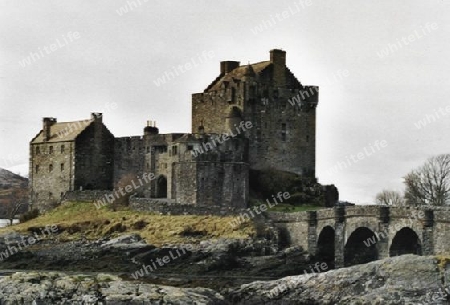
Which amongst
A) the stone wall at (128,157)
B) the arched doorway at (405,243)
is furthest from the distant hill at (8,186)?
the arched doorway at (405,243)

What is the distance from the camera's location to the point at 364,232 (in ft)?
194

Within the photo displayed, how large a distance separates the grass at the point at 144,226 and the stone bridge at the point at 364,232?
9.69 feet

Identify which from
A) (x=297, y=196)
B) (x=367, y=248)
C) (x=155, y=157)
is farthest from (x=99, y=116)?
(x=367, y=248)

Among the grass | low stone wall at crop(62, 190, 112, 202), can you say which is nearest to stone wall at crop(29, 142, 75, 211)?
low stone wall at crop(62, 190, 112, 202)

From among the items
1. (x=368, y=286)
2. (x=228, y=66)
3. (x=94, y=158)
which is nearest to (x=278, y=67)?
(x=228, y=66)

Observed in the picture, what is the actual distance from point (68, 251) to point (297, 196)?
18.0 m

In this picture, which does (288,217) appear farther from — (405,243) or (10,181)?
(10,181)

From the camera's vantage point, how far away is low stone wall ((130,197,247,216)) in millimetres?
66438

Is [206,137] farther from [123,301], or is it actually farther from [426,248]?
[123,301]

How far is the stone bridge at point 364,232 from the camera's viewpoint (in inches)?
2039

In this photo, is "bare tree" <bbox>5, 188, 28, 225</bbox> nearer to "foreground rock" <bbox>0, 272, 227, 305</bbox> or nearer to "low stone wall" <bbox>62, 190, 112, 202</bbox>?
"low stone wall" <bbox>62, 190, 112, 202</bbox>

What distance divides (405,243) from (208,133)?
841 inches

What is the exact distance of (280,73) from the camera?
76562 millimetres

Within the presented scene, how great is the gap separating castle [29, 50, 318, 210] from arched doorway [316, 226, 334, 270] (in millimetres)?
8739
